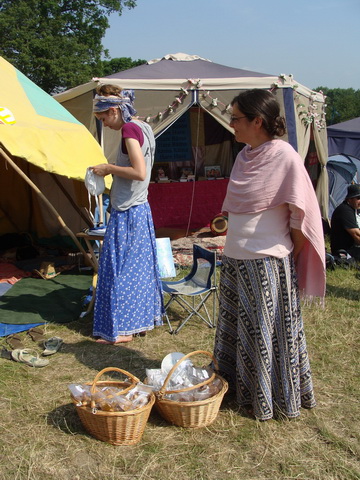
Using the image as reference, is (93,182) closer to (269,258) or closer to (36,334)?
(36,334)

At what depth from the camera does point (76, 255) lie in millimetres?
6250

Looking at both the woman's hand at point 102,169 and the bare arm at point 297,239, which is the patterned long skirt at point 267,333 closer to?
the bare arm at point 297,239

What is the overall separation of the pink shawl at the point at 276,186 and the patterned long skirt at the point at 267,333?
193 millimetres

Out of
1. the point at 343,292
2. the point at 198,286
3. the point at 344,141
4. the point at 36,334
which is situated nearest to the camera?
the point at 36,334

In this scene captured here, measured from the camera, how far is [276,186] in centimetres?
242

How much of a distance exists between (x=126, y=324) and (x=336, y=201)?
19.2 ft

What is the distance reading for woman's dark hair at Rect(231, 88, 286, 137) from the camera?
239 centimetres

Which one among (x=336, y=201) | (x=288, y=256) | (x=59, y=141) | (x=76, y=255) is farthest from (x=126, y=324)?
(x=336, y=201)

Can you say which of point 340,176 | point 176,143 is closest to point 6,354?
point 176,143

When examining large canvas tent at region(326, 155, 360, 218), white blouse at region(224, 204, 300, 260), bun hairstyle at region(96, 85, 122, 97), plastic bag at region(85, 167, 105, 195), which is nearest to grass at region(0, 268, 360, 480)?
white blouse at region(224, 204, 300, 260)

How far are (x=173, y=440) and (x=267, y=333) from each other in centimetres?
71

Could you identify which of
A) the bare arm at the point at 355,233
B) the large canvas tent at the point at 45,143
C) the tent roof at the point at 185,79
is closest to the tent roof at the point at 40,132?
the large canvas tent at the point at 45,143

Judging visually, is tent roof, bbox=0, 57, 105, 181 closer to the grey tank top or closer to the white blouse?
the grey tank top

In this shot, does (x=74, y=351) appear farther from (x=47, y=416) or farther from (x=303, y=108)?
(x=303, y=108)
